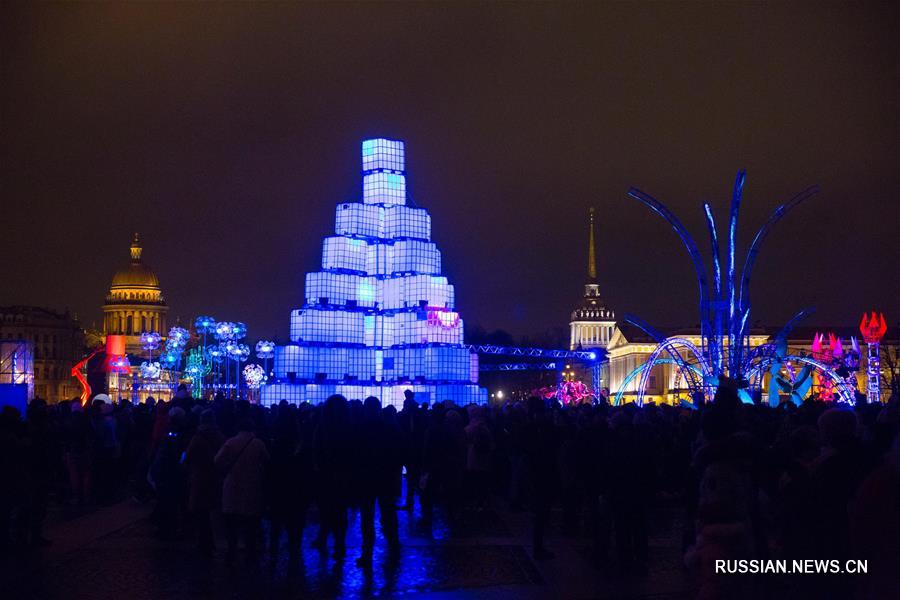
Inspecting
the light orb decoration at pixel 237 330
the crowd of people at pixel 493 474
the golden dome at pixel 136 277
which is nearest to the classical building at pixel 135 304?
the golden dome at pixel 136 277

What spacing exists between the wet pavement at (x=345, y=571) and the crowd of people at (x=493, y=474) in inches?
13.4

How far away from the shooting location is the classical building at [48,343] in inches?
6479

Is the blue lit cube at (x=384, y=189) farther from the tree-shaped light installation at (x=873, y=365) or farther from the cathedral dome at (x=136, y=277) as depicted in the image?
the cathedral dome at (x=136, y=277)

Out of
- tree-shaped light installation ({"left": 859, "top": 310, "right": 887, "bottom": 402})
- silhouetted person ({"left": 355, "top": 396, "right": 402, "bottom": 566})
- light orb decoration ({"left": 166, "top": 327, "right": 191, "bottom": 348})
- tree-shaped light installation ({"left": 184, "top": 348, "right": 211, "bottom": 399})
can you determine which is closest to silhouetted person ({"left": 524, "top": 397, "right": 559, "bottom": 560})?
silhouetted person ({"left": 355, "top": 396, "right": 402, "bottom": 566})

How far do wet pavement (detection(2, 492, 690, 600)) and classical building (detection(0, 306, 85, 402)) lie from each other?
15263 centimetres

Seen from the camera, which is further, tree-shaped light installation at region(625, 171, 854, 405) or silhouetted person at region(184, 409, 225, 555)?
tree-shaped light installation at region(625, 171, 854, 405)

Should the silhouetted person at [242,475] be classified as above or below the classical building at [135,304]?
below

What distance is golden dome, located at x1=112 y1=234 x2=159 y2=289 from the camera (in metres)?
193

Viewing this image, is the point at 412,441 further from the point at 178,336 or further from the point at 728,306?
the point at 178,336

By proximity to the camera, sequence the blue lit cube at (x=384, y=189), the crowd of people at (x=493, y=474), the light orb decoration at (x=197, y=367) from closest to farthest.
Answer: the crowd of people at (x=493, y=474)
the blue lit cube at (x=384, y=189)
the light orb decoration at (x=197, y=367)

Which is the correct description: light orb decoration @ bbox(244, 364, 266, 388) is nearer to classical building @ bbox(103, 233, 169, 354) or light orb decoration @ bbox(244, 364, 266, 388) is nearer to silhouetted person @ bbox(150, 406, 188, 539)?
silhouetted person @ bbox(150, 406, 188, 539)

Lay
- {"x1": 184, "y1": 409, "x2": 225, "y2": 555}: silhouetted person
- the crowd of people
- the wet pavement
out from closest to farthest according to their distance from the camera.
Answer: the crowd of people → the wet pavement → {"x1": 184, "y1": 409, "x2": 225, "y2": 555}: silhouetted person

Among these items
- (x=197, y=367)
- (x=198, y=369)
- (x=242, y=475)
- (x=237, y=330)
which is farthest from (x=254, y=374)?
(x=242, y=475)

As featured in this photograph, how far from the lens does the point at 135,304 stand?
625 feet
